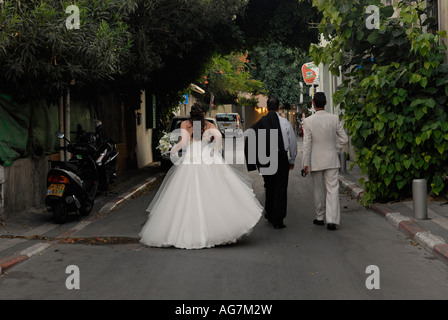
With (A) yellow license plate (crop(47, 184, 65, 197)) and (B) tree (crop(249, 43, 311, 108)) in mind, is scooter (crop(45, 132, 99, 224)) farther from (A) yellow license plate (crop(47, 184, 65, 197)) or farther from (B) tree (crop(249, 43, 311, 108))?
(B) tree (crop(249, 43, 311, 108))

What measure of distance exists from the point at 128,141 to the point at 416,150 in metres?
11.7

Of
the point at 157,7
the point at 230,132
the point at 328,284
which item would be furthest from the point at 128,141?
the point at 230,132

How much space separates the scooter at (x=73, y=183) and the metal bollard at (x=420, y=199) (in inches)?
212

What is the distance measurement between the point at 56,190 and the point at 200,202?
9.44 feet

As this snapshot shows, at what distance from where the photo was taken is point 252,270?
20.2 ft

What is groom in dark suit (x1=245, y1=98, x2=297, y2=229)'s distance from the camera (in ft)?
29.1

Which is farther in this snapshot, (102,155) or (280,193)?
(102,155)

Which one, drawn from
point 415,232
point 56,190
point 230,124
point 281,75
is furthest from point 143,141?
point 281,75

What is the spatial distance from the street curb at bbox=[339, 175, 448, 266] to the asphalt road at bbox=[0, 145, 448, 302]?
109mm

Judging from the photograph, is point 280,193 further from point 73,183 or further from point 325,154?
point 73,183

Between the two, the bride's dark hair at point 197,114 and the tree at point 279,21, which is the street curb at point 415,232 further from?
the tree at point 279,21

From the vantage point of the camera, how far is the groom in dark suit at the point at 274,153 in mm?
8867

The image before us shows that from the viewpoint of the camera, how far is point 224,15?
569 inches

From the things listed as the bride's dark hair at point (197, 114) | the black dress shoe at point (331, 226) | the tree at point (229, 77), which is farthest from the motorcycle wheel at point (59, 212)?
the tree at point (229, 77)
